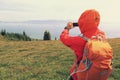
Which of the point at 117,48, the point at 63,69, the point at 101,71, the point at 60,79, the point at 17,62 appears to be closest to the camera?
the point at 101,71

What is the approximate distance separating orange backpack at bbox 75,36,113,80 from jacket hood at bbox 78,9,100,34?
0.39 metres

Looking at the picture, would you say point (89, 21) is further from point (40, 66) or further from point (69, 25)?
point (40, 66)

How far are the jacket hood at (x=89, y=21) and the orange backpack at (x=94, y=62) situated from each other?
0.39m

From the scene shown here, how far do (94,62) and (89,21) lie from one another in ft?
3.88

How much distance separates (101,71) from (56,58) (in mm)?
14227

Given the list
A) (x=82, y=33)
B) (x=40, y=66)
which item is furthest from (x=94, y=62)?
(x=40, y=66)

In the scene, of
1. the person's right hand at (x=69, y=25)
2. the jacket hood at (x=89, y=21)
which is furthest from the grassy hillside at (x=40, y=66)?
the jacket hood at (x=89, y=21)

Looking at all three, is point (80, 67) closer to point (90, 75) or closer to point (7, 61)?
point (90, 75)

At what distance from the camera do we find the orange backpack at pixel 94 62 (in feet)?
34.3

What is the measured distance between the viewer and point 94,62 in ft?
34.3

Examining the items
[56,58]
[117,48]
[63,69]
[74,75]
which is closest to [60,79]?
[63,69]

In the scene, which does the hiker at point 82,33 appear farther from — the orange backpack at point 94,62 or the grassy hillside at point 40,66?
the grassy hillside at point 40,66

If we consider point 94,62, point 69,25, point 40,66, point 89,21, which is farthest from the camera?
point 40,66

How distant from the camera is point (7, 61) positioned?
80.8 feet
